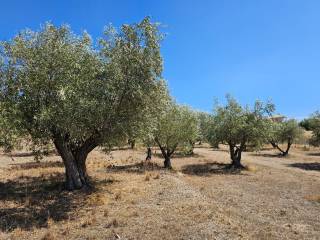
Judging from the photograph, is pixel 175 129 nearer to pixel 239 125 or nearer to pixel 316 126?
pixel 239 125

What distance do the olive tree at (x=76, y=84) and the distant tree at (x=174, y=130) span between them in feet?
57.7

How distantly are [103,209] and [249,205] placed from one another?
9393mm

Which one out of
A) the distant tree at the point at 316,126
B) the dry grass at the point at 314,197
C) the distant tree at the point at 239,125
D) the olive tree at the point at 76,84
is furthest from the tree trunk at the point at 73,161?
the distant tree at the point at 316,126

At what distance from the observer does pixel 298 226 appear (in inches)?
787

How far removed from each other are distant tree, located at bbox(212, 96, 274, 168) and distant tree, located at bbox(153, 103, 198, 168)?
3613mm

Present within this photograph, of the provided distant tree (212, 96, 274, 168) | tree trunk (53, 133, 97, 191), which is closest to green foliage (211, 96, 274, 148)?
distant tree (212, 96, 274, 168)

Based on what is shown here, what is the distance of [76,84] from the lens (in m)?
22.9

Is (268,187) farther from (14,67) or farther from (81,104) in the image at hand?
(14,67)

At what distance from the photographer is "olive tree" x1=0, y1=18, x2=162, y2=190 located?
73.8 ft

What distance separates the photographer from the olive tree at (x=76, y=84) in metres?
22.5

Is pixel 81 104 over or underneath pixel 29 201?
over

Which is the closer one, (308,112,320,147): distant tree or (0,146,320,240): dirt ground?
(0,146,320,240): dirt ground

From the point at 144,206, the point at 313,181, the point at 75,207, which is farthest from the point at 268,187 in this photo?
the point at 75,207

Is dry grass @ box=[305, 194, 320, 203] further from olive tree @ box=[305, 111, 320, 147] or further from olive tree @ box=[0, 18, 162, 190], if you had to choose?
olive tree @ box=[305, 111, 320, 147]
